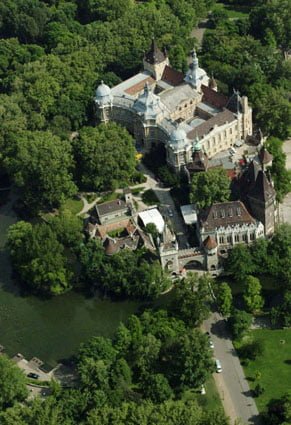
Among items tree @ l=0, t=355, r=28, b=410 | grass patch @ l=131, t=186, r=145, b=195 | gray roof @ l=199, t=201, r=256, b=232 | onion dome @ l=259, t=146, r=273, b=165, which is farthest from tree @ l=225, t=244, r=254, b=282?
tree @ l=0, t=355, r=28, b=410

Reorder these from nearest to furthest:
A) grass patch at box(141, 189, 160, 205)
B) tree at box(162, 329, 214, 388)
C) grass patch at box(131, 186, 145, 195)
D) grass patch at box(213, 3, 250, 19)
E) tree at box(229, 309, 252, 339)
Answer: tree at box(162, 329, 214, 388), tree at box(229, 309, 252, 339), grass patch at box(141, 189, 160, 205), grass patch at box(131, 186, 145, 195), grass patch at box(213, 3, 250, 19)

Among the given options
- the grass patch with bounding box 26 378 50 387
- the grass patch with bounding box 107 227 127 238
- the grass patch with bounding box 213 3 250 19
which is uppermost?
the grass patch with bounding box 213 3 250 19

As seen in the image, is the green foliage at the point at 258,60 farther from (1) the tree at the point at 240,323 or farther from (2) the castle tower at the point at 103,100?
(1) the tree at the point at 240,323

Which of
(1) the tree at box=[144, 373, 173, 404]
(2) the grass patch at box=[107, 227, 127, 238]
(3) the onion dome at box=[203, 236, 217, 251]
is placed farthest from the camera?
(2) the grass patch at box=[107, 227, 127, 238]

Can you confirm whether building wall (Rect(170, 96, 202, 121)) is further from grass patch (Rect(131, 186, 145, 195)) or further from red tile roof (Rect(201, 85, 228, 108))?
grass patch (Rect(131, 186, 145, 195))

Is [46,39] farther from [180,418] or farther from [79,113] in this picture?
[180,418]

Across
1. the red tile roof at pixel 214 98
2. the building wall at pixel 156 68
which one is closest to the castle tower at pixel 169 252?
the red tile roof at pixel 214 98

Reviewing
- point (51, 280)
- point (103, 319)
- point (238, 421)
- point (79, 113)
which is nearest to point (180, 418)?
point (238, 421)
